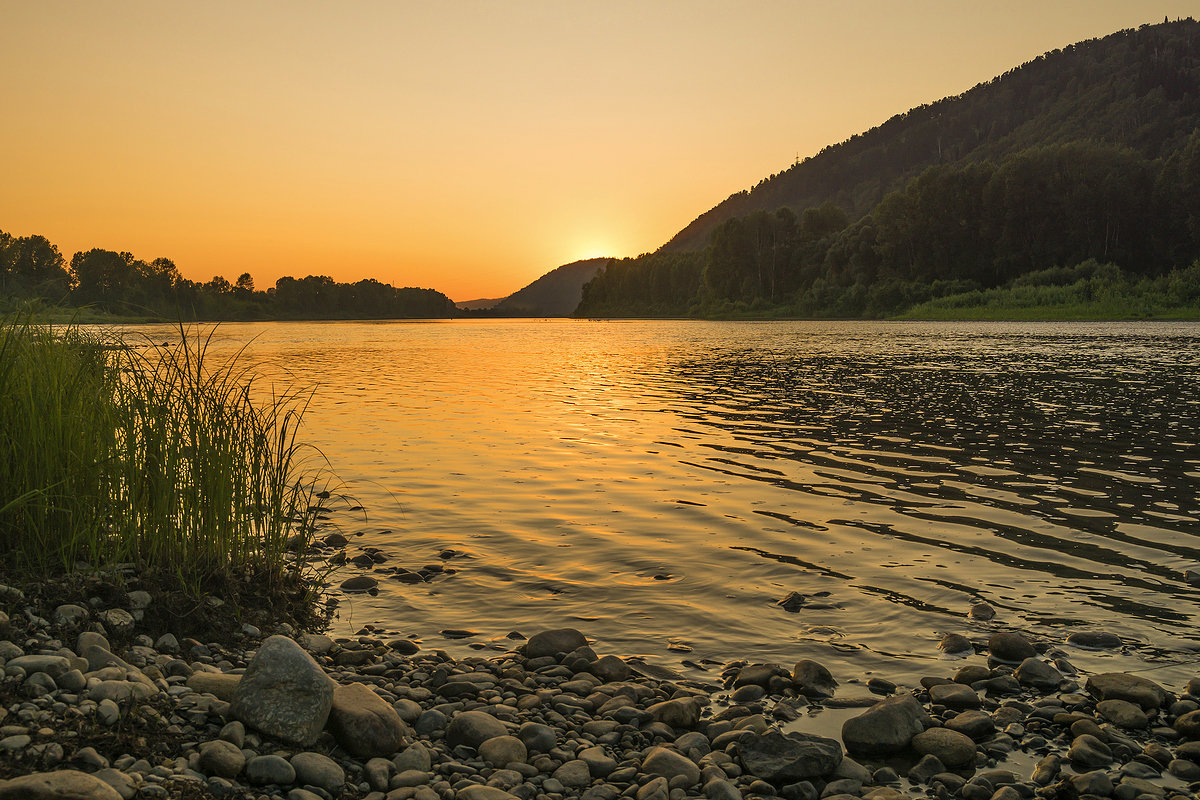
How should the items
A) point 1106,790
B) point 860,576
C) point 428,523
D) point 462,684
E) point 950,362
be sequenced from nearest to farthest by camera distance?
point 1106,790 → point 462,684 → point 860,576 → point 428,523 → point 950,362

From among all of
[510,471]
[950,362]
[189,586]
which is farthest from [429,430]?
[950,362]

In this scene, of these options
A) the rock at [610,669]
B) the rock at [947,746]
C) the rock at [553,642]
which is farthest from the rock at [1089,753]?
the rock at [553,642]

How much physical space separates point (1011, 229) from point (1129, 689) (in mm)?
132403

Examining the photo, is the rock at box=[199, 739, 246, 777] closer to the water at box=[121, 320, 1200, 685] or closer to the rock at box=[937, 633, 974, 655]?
the water at box=[121, 320, 1200, 685]

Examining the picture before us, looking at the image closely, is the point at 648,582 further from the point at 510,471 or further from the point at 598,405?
the point at 598,405

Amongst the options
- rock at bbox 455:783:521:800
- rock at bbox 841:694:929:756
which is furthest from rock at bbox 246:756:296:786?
rock at bbox 841:694:929:756

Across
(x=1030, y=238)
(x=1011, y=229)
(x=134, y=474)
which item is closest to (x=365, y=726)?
(x=134, y=474)

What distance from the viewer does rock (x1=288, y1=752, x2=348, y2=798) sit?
5281mm

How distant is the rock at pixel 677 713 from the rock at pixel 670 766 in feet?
2.26

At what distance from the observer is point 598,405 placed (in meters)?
28.9

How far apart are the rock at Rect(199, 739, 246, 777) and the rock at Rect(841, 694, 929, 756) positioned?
4.51 metres

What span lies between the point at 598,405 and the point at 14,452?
22.1 meters

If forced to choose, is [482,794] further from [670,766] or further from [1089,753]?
[1089,753]

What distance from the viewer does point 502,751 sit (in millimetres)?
5957
